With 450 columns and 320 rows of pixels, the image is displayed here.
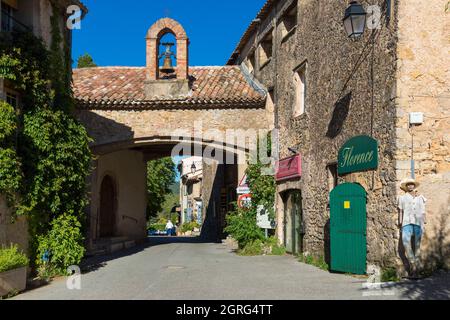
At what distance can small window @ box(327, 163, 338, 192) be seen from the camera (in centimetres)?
1320

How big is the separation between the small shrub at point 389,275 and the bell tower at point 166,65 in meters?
11.2

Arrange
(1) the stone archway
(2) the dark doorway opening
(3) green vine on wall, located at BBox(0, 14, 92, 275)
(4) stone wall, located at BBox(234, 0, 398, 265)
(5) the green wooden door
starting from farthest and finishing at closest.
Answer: (1) the stone archway → (2) the dark doorway opening → (5) the green wooden door → (3) green vine on wall, located at BBox(0, 14, 92, 275) → (4) stone wall, located at BBox(234, 0, 398, 265)

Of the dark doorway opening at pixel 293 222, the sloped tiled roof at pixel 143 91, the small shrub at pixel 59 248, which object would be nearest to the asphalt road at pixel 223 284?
the small shrub at pixel 59 248

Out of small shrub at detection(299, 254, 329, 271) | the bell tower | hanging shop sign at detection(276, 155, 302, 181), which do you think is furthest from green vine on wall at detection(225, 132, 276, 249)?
the bell tower

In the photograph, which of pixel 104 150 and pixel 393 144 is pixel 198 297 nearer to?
pixel 393 144

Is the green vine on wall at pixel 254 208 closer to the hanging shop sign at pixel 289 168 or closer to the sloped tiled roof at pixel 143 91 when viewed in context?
the hanging shop sign at pixel 289 168

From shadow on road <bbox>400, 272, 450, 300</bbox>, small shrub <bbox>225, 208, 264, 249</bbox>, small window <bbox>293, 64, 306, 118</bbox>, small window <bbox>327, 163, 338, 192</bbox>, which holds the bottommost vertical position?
shadow on road <bbox>400, 272, 450, 300</bbox>

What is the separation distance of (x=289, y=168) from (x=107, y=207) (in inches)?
384

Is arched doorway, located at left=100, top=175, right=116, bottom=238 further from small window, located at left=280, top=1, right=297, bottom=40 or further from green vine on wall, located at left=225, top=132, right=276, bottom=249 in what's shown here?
small window, located at left=280, top=1, right=297, bottom=40

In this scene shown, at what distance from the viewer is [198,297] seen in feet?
28.8

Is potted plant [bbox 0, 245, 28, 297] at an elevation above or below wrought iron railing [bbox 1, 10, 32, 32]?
below

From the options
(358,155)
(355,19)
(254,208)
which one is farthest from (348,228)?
(254,208)

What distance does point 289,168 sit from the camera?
54.2ft

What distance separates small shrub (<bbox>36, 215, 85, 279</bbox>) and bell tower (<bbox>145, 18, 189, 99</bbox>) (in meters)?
8.09
